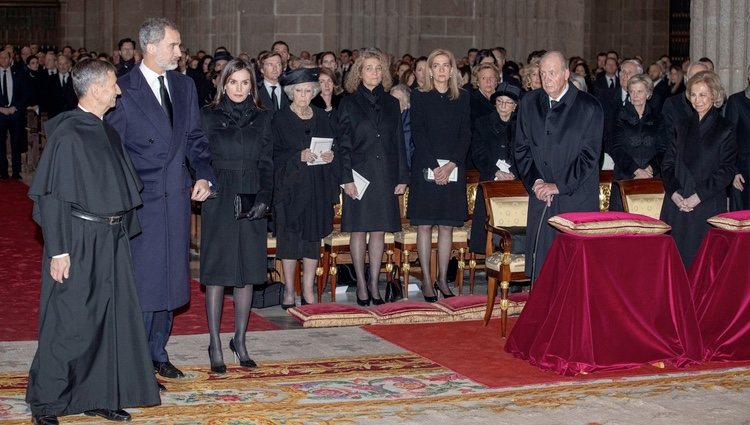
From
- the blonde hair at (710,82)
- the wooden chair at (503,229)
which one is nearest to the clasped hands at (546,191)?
the wooden chair at (503,229)

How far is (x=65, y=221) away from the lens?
6398mm

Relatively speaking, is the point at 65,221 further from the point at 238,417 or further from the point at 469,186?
the point at 469,186

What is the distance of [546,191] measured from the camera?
8.48 m

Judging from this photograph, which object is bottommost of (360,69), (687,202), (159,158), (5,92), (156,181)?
(687,202)

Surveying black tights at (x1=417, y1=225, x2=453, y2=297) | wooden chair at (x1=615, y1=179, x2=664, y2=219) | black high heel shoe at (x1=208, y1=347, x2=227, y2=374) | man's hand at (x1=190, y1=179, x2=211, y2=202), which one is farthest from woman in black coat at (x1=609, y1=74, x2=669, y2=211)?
man's hand at (x1=190, y1=179, x2=211, y2=202)

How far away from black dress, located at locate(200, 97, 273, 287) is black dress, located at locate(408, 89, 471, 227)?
2.40 meters

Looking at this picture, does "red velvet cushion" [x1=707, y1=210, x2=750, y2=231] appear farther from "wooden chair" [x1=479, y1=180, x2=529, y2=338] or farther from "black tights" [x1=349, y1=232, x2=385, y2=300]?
"black tights" [x1=349, y1=232, x2=385, y2=300]

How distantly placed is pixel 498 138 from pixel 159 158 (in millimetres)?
3951

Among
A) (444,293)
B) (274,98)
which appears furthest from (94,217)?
(274,98)

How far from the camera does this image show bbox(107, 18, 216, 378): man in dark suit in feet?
23.5

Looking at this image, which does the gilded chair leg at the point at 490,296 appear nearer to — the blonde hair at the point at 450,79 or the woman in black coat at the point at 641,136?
the blonde hair at the point at 450,79

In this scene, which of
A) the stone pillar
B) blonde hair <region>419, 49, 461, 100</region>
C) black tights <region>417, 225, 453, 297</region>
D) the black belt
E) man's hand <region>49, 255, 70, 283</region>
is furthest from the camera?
the stone pillar

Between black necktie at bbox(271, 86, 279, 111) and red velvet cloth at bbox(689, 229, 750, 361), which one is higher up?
black necktie at bbox(271, 86, 279, 111)

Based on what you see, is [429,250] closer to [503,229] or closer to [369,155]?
[369,155]
